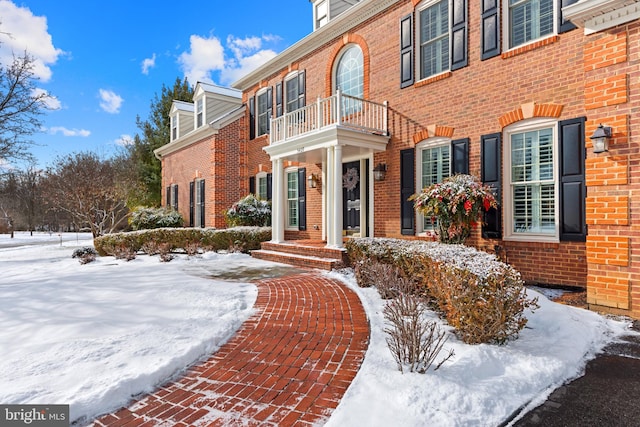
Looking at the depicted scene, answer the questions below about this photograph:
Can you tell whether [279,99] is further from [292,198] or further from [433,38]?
[433,38]

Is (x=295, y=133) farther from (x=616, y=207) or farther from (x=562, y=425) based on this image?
(x=562, y=425)

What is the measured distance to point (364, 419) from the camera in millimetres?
2088

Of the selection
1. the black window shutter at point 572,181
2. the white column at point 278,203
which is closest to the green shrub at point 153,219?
the white column at point 278,203

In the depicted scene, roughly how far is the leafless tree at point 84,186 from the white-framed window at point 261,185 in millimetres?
8917

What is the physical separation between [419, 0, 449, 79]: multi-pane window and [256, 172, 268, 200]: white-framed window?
23.9ft

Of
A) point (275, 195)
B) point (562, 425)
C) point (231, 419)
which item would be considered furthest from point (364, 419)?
point (275, 195)

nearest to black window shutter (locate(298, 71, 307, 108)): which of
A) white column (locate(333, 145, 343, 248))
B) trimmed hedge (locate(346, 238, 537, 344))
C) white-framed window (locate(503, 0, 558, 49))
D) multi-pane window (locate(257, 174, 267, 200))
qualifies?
multi-pane window (locate(257, 174, 267, 200))

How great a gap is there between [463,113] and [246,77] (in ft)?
31.1

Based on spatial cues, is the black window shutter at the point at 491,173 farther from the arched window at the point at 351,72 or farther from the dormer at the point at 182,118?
the dormer at the point at 182,118

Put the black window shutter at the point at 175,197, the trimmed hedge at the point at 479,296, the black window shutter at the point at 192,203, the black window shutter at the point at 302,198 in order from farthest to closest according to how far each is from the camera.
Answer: the black window shutter at the point at 175,197, the black window shutter at the point at 192,203, the black window shutter at the point at 302,198, the trimmed hedge at the point at 479,296

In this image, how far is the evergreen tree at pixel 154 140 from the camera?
85.6 ft

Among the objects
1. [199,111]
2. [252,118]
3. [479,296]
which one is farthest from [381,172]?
[199,111]

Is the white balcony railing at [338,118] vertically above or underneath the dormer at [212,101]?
underneath
